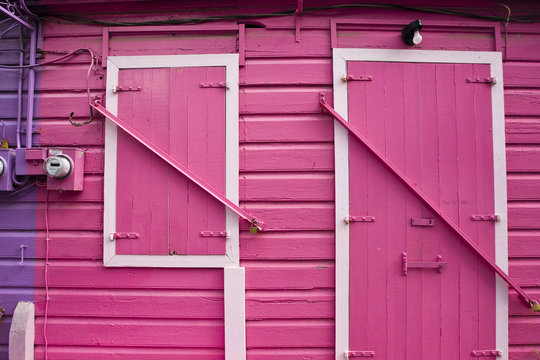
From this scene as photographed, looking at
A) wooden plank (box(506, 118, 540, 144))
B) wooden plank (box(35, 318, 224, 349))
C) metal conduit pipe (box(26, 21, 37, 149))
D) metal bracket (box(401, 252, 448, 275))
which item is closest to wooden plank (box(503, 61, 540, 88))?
wooden plank (box(506, 118, 540, 144))

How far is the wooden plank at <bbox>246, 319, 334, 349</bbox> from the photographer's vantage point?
2480 mm

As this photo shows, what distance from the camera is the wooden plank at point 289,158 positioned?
2.53 metres

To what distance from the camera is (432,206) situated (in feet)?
7.94

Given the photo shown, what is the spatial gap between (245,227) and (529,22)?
3.14 metres

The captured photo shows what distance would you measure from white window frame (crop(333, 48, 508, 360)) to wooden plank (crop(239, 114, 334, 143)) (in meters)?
0.12

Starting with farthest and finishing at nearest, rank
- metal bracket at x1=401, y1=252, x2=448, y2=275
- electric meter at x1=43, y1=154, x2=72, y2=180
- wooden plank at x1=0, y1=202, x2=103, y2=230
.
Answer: wooden plank at x1=0, y1=202, x2=103, y2=230
metal bracket at x1=401, y1=252, x2=448, y2=275
electric meter at x1=43, y1=154, x2=72, y2=180

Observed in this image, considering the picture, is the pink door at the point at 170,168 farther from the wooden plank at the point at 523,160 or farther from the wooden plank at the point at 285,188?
the wooden plank at the point at 523,160

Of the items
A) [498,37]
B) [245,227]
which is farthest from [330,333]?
[498,37]

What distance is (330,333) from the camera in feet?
8.14

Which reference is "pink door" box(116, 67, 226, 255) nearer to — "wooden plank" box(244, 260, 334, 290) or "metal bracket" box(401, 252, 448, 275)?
"wooden plank" box(244, 260, 334, 290)

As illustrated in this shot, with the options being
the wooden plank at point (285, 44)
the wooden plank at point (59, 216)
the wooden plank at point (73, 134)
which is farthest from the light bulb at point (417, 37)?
the wooden plank at point (59, 216)

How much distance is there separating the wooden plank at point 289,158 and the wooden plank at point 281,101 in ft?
1.07

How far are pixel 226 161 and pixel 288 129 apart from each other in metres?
0.61

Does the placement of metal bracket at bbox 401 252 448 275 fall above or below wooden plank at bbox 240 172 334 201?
below
